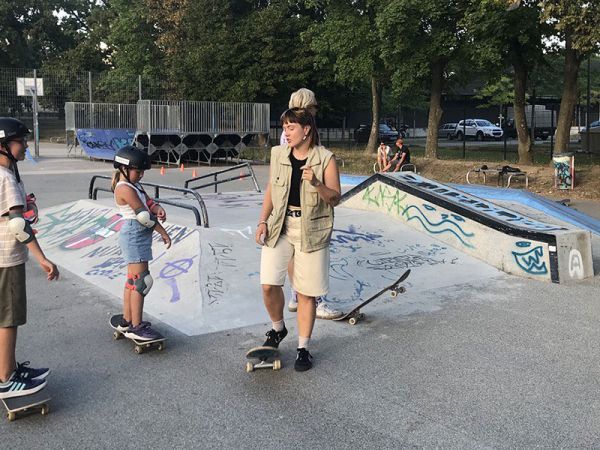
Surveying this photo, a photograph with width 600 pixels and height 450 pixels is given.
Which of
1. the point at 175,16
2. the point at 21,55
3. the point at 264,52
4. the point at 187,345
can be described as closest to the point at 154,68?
the point at 175,16

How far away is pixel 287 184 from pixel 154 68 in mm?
35749

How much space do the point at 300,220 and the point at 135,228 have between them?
1.27m

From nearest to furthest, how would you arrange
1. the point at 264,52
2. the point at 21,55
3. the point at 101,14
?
the point at 264,52
the point at 101,14
the point at 21,55

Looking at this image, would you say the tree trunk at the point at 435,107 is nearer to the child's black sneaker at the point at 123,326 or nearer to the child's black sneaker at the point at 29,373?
the child's black sneaker at the point at 123,326

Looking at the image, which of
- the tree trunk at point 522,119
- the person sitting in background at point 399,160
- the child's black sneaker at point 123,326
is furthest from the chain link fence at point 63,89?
the child's black sneaker at point 123,326

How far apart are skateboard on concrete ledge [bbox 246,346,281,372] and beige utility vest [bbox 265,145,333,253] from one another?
747 mm

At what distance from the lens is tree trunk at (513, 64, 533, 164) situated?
19297 mm

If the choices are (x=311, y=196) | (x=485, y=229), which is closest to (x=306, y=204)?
(x=311, y=196)

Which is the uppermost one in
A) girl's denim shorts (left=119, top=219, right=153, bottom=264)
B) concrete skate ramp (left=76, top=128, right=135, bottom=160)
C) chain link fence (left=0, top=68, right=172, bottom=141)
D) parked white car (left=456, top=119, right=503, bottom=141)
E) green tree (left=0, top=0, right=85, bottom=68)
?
green tree (left=0, top=0, right=85, bottom=68)

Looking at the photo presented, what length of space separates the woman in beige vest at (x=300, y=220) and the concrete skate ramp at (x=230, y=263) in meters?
1.17

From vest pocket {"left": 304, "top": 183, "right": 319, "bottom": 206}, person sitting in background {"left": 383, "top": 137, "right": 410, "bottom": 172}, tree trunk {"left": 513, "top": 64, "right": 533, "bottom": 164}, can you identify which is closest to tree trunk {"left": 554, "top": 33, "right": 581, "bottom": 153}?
tree trunk {"left": 513, "top": 64, "right": 533, "bottom": 164}

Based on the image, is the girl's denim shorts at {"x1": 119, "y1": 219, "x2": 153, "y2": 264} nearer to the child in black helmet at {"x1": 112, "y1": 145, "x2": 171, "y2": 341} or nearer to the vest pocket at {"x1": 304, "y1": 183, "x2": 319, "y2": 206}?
the child in black helmet at {"x1": 112, "y1": 145, "x2": 171, "y2": 341}

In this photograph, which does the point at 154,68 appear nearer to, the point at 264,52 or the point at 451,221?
the point at 264,52

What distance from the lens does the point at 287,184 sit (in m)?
4.11
